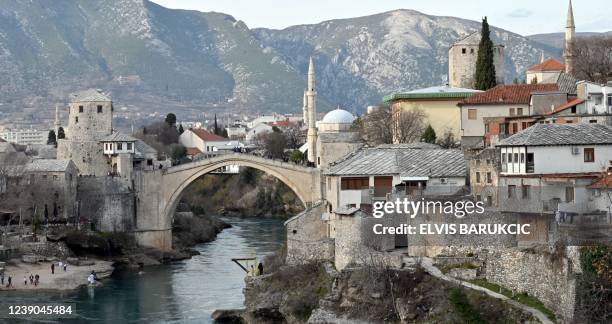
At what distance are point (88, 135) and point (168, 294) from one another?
2399cm

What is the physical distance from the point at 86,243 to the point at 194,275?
9.64 m

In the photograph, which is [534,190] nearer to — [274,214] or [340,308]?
[340,308]

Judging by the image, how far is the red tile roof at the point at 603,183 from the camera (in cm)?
4012

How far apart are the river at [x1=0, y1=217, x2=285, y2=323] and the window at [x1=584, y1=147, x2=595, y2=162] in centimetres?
1781

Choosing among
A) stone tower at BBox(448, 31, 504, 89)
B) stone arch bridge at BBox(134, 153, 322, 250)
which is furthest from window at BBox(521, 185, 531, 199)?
stone tower at BBox(448, 31, 504, 89)

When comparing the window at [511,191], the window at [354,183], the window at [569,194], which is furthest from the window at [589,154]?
the window at [354,183]

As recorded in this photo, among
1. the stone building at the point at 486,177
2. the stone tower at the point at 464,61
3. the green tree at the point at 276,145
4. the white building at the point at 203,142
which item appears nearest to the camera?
the stone building at the point at 486,177

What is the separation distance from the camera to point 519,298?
38.7m

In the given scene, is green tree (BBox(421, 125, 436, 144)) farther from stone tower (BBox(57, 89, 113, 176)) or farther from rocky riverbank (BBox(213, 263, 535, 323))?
stone tower (BBox(57, 89, 113, 176))

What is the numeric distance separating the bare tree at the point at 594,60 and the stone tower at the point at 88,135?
30104mm

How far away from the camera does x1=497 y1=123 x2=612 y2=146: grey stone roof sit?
43094mm

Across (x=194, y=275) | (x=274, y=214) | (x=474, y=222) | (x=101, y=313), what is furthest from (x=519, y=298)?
(x=274, y=214)

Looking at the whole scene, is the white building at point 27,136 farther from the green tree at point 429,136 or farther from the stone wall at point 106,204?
the green tree at point 429,136

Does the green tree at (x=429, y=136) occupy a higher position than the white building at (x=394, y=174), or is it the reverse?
the green tree at (x=429, y=136)
